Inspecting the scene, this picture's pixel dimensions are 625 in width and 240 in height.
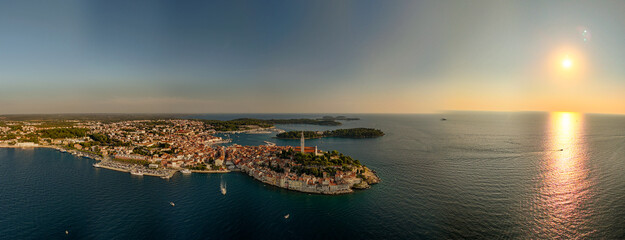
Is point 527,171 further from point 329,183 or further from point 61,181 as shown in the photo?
point 61,181

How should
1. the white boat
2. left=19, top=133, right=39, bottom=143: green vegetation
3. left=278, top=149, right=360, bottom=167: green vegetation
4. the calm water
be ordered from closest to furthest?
the calm water → the white boat → left=278, top=149, right=360, bottom=167: green vegetation → left=19, top=133, right=39, bottom=143: green vegetation

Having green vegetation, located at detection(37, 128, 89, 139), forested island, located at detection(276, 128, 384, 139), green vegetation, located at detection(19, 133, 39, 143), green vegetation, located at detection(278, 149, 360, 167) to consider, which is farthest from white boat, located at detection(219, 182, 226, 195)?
green vegetation, located at detection(37, 128, 89, 139)

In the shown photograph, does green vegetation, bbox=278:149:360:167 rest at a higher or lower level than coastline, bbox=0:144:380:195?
higher

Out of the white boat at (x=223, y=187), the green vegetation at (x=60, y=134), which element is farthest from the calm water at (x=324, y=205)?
the green vegetation at (x=60, y=134)

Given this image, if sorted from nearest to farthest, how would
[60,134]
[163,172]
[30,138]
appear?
[163,172]
[30,138]
[60,134]

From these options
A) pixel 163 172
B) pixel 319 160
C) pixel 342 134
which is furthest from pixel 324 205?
pixel 342 134

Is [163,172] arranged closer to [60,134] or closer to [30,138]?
[30,138]

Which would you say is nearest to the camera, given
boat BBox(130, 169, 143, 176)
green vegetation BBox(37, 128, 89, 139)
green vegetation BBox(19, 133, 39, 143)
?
boat BBox(130, 169, 143, 176)

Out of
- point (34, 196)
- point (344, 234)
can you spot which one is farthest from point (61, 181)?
point (344, 234)

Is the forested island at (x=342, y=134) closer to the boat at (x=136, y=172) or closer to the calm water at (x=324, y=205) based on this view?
the calm water at (x=324, y=205)

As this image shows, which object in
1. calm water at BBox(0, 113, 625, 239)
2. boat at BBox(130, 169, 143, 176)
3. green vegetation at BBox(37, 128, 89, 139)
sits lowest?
calm water at BBox(0, 113, 625, 239)

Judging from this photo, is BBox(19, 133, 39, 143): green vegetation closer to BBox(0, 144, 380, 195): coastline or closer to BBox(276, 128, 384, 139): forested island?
BBox(0, 144, 380, 195): coastline
